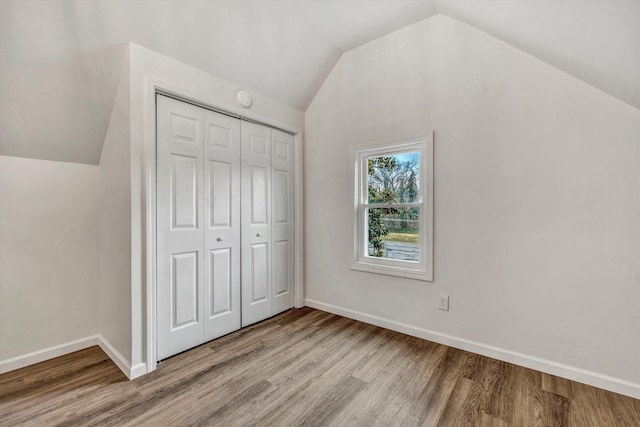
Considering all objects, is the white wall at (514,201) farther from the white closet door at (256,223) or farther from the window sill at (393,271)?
the white closet door at (256,223)

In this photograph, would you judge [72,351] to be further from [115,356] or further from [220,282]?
→ [220,282]

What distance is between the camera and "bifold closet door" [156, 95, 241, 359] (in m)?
2.24

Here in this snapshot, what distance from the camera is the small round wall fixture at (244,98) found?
107 inches

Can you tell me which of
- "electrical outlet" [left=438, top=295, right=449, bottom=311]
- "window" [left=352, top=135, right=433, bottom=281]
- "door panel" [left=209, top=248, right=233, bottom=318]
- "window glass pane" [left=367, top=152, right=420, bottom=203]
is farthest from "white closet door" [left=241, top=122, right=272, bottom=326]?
"electrical outlet" [left=438, top=295, right=449, bottom=311]

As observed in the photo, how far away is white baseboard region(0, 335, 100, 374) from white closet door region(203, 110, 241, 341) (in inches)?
40.8

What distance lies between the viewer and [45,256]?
233 cm

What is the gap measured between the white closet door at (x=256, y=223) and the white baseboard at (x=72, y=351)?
3.26 ft

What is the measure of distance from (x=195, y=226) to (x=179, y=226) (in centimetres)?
13

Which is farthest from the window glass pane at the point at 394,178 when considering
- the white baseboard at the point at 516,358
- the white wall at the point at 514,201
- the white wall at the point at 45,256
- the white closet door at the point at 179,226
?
the white wall at the point at 45,256

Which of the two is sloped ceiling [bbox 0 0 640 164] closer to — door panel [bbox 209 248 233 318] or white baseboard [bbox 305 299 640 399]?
door panel [bbox 209 248 233 318]

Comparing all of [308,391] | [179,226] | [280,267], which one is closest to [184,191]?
[179,226]

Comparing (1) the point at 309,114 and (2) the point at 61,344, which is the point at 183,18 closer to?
(1) the point at 309,114

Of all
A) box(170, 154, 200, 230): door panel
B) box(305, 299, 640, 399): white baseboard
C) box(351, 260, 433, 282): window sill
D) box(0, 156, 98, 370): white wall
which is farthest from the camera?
box(351, 260, 433, 282): window sill

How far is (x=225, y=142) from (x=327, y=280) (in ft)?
6.10
